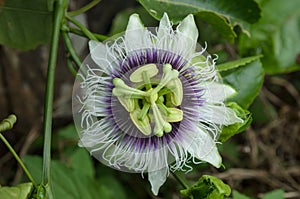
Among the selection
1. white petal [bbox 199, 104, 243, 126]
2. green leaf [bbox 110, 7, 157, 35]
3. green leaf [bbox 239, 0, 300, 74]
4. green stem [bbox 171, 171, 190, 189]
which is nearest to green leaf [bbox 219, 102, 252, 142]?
white petal [bbox 199, 104, 243, 126]

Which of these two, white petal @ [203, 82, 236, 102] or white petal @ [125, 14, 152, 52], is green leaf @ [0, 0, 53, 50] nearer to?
white petal @ [125, 14, 152, 52]

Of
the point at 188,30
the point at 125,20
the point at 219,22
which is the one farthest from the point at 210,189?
the point at 125,20

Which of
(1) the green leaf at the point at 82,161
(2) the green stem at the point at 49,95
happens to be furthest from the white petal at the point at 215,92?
(1) the green leaf at the point at 82,161

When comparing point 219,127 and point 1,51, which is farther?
point 1,51

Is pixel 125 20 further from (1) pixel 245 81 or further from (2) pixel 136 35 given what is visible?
(2) pixel 136 35

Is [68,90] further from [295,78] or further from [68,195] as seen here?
[295,78]

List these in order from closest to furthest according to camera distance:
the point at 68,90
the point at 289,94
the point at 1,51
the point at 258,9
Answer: the point at 258,9 < the point at 1,51 < the point at 68,90 < the point at 289,94

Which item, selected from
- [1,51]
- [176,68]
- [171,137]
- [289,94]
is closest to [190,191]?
[171,137]
